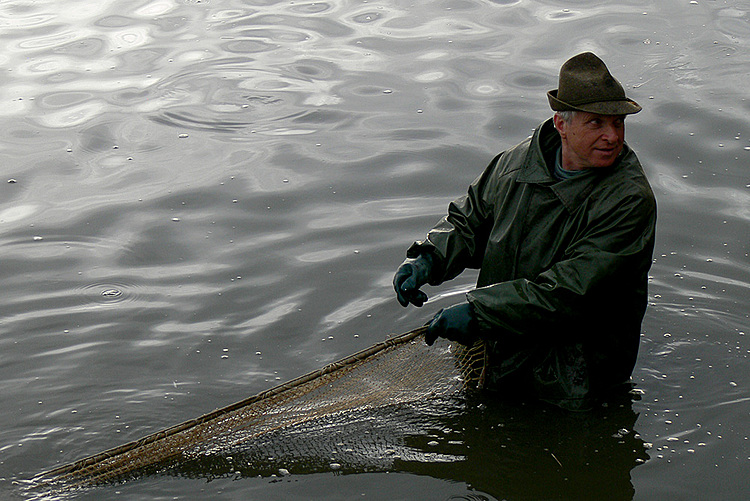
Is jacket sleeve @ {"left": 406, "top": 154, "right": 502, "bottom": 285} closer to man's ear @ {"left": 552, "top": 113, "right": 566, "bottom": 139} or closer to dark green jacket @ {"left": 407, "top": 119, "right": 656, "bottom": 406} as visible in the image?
dark green jacket @ {"left": 407, "top": 119, "right": 656, "bottom": 406}

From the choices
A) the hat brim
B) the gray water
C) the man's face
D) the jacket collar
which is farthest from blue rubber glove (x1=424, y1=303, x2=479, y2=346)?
the hat brim

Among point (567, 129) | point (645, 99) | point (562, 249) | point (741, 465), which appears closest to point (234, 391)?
point (562, 249)

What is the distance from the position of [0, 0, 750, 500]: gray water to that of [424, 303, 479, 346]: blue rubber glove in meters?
0.54

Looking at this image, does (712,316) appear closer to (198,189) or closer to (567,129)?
(567,129)

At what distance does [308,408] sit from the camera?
432 centimetres

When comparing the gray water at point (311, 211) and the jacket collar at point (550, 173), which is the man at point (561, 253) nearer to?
the jacket collar at point (550, 173)

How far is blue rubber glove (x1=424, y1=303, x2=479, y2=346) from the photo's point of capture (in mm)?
4152

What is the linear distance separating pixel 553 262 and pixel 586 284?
1.01ft

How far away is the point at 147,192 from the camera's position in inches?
279

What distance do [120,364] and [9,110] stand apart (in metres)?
4.47

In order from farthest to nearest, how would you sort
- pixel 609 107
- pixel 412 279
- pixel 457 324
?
pixel 412 279, pixel 457 324, pixel 609 107

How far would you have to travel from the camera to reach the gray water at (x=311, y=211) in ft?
14.4

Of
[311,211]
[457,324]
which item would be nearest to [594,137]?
[457,324]

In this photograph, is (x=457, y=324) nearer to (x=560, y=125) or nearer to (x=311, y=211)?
(x=560, y=125)
